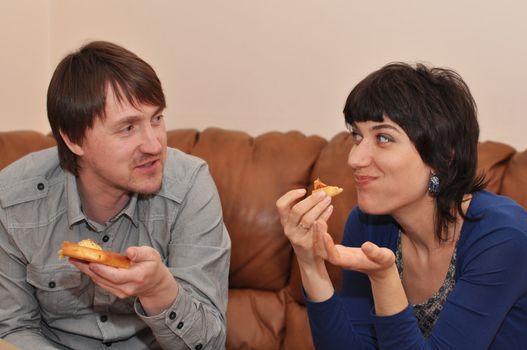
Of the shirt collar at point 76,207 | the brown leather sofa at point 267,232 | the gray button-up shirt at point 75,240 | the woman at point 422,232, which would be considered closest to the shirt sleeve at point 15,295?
the gray button-up shirt at point 75,240

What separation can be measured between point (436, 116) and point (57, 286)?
3.48ft

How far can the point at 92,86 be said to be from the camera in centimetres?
171

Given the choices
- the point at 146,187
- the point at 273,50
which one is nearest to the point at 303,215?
the point at 146,187

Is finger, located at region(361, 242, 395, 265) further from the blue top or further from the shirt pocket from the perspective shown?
the shirt pocket

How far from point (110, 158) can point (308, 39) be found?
1.11 meters

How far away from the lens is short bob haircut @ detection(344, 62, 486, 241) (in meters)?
1.58

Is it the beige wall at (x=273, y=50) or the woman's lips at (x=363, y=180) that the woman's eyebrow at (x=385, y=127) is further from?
the beige wall at (x=273, y=50)

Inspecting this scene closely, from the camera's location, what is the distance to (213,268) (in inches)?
→ 69.7

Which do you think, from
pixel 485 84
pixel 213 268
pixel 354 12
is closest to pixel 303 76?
pixel 354 12

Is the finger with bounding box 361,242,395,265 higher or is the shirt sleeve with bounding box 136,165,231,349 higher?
the finger with bounding box 361,242,395,265

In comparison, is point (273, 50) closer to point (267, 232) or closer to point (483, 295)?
point (267, 232)

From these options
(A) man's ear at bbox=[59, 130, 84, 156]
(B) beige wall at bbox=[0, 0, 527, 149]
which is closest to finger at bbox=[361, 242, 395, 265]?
(A) man's ear at bbox=[59, 130, 84, 156]

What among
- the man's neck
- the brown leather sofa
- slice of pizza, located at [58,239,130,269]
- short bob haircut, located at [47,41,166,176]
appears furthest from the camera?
the brown leather sofa

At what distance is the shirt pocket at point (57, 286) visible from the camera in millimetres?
1796
